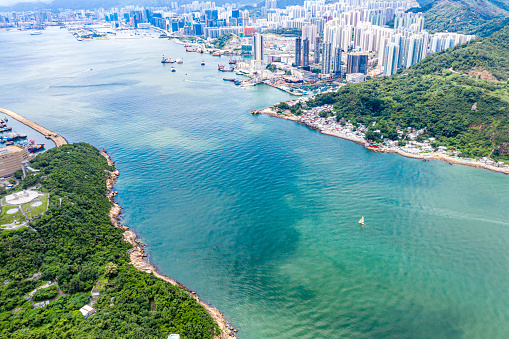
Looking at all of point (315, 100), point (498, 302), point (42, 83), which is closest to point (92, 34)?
point (42, 83)

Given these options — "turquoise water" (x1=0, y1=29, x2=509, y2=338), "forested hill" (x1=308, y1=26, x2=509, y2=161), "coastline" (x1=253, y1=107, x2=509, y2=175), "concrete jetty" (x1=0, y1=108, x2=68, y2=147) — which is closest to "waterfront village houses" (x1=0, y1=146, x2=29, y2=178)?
"concrete jetty" (x1=0, y1=108, x2=68, y2=147)

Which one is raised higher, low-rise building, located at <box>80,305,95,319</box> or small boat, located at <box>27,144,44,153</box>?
small boat, located at <box>27,144,44,153</box>

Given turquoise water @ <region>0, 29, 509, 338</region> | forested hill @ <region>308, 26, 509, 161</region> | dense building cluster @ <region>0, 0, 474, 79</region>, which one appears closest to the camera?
turquoise water @ <region>0, 29, 509, 338</region>

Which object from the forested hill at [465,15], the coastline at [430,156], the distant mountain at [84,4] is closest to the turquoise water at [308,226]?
the coastline at [430,156]

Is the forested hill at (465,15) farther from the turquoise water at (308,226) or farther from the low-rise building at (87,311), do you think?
the low-rise building at (87,311)

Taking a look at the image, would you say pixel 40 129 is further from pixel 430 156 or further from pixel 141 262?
pixel 430 156

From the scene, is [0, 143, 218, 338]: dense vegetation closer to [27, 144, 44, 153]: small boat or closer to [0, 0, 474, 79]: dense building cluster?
[27, 144, 44, 153]: small boat

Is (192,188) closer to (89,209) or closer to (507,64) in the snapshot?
(89,209)
